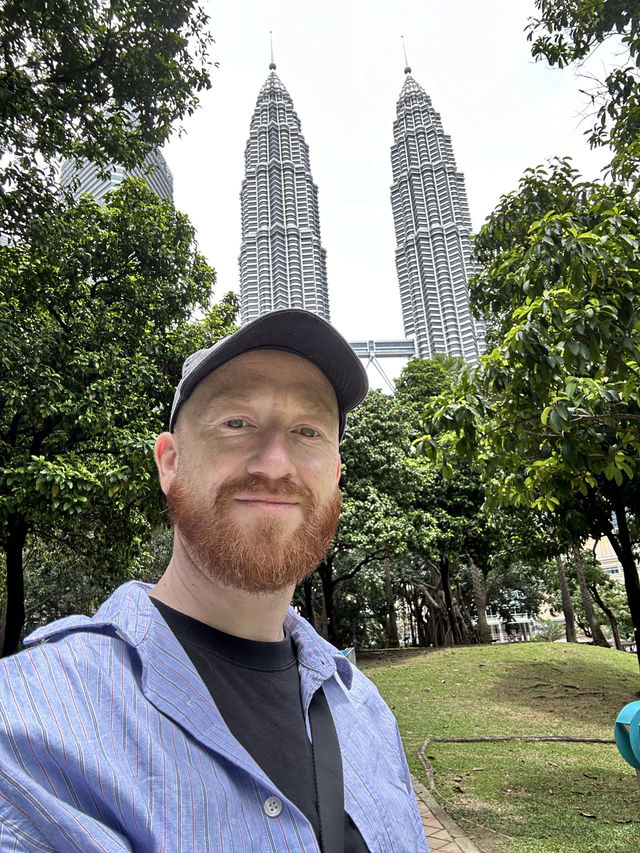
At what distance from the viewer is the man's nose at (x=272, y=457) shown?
141cm

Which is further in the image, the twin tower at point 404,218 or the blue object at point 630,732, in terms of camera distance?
the twin tower at point 404,218

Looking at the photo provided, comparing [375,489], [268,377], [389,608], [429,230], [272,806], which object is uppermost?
[429,230]

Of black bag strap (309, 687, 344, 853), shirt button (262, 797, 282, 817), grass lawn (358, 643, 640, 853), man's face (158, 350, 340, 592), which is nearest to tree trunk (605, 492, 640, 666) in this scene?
grass lawn (358, 643, 640, 853)

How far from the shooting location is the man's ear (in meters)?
1.51

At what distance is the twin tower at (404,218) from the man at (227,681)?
53.3 metres

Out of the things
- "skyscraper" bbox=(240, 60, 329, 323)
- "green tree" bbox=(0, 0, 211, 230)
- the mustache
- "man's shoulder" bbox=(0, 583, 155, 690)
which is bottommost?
"man's shoulder" bbox=(0, 583, 155, 690)

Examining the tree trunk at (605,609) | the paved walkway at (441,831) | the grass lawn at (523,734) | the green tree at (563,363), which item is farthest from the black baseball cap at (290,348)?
the tree trunk at (605,609)

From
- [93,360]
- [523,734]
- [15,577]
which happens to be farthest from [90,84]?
[523,734]

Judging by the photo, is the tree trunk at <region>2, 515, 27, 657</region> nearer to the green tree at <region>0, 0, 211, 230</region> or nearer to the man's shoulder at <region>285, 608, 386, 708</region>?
the green tree at <region>0, 0, 211, 230</region>

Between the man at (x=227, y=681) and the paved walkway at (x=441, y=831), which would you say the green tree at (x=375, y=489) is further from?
the man at (x=227, y=681)

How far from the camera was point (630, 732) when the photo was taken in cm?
393

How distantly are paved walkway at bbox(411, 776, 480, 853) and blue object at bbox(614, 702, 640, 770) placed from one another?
4.85 ft

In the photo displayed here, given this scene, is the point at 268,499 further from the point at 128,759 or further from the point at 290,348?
the point at 128,759

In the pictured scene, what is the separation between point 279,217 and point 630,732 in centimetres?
6043
